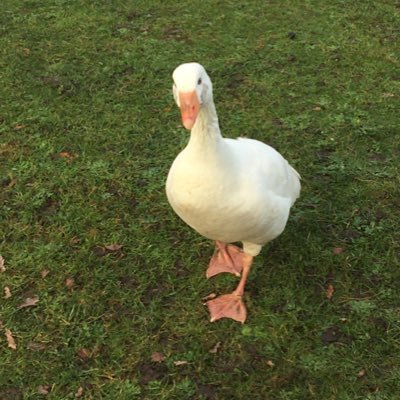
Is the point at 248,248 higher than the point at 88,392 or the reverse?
higher

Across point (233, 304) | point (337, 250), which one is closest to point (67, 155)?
point (233, 304)

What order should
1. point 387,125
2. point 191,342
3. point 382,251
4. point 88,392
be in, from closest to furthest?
point 88,392, point 191,342, point 382,251, point 387,125

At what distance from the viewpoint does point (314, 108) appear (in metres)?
5.45

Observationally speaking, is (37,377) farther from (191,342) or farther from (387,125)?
(387,125)

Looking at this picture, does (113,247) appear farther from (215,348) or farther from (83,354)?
(215,348)

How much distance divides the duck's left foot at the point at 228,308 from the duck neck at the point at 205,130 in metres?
1.24

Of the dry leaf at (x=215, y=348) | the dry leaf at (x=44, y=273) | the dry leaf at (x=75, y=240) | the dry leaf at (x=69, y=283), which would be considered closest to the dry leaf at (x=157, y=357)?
the dry leaf at (x=215, y=348)

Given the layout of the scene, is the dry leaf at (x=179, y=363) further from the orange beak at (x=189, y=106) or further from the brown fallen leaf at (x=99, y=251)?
the orange beak at (x=189, y=106)

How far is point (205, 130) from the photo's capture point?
2.80m

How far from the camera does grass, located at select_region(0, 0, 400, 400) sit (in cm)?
334

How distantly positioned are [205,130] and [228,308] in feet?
4.44

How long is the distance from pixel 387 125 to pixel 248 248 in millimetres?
2475

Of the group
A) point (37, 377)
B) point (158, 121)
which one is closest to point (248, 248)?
point (37, 377)

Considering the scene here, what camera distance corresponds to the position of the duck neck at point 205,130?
2772 millimetres
